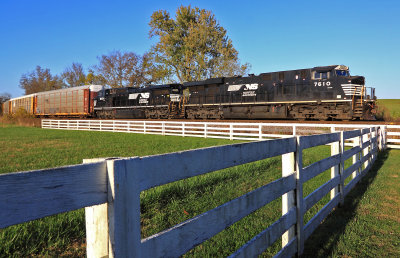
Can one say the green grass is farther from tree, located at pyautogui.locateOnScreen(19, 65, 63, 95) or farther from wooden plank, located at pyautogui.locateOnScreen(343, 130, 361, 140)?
tree, located at pyautogui.locateOnScreen(19, 65, 63, 95)

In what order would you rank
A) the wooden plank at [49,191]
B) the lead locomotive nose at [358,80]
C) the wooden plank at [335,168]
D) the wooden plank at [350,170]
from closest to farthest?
the wooden plank at [49,191]
the wooden plank at [335,168]
the wooden plank at [350,170]
the lead locomotive nose at [358,80]

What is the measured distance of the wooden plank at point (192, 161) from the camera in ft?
4.44

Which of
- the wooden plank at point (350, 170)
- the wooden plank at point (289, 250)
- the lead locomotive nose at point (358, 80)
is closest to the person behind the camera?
the wooden plank at point (289, 250)

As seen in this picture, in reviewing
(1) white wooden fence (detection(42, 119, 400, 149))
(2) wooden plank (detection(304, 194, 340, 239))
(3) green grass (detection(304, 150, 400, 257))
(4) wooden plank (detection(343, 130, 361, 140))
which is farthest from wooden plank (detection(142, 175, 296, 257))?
(1) white wooden fence (detection(42, 119, 400, 149))

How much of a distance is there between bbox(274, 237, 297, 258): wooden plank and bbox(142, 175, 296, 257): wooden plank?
527 millimetres

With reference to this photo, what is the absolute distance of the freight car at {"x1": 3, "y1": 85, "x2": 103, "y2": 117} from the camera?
3192 centimetres

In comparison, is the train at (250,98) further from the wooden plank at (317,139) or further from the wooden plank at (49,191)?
the wooden plank at (49,191)

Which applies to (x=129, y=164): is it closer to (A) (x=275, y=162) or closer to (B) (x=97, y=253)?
(B) (x=97, y=253)

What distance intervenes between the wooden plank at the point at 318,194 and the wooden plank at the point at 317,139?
23.6 inches

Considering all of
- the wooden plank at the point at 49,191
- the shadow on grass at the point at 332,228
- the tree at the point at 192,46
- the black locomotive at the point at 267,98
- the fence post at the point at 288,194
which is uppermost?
the tree at the point at 192,46

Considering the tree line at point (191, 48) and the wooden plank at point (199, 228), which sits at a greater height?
the tree line at point (191, 48)

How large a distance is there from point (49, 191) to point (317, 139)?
132 inches

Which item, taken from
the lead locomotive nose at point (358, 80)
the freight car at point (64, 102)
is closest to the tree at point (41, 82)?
the freight car at point (64, 102)

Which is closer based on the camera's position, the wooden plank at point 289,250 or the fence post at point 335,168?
the wooden plank at point 289,250
